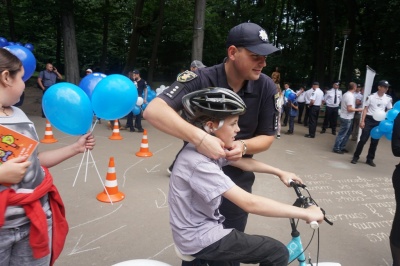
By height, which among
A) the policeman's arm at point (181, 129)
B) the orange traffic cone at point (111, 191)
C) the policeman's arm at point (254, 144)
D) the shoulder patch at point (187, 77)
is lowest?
the orange traffic cone at point (111, 191)

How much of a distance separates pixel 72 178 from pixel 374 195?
5.62 metres

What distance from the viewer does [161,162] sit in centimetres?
707

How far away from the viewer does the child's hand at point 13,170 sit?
5.46ft

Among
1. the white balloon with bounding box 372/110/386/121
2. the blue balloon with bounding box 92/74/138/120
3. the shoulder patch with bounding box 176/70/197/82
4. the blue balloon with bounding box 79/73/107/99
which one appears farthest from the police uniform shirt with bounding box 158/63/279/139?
the white balloon with bounding box 372/110/386/121

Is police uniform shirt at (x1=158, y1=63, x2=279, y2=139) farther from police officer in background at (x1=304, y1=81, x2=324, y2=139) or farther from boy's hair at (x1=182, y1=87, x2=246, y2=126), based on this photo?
police officer in background at (x1=304, y1=81, x2=324, y2=139)

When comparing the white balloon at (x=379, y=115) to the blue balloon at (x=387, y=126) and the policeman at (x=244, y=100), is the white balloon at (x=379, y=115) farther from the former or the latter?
the policeman at (x=244, y=100)

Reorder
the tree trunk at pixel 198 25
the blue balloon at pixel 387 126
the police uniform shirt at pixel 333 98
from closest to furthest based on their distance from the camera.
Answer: the blue balloon at pixel 387 126
the tree trunk at pixel 198 25
the police uniform shirt at pixel 333 98

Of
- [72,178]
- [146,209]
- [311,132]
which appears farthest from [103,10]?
[146,209]

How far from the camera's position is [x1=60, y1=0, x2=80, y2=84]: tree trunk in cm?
1261

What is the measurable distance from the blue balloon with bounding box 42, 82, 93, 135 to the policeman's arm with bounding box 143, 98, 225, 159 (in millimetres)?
2563

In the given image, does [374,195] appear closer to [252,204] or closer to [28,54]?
[252,204]

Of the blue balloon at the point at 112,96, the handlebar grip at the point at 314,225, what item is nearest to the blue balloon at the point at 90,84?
the blue balloon at the point at 112,96

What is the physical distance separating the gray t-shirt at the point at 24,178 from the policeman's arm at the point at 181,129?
0.72 m

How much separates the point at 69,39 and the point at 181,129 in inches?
518
